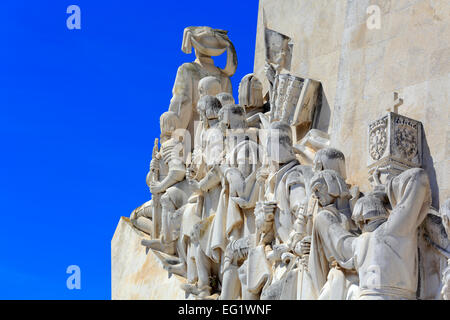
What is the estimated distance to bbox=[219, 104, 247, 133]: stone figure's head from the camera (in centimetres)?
973

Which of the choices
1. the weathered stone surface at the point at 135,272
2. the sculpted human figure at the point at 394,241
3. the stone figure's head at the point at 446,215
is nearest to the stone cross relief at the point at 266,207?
the sculpted human figure at the point at 394,241

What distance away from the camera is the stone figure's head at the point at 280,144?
8633mm

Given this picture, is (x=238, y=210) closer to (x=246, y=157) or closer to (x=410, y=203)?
(x=246, y=157)

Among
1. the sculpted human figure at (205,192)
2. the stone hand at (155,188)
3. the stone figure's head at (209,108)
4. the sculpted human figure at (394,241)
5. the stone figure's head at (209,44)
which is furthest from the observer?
the stone figure's head at (209,44)

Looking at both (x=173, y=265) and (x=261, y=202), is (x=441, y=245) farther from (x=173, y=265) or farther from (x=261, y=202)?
(x=173, y=265)

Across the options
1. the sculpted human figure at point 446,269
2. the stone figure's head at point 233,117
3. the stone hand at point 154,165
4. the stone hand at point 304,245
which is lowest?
the sculpted human figure at point 446,269

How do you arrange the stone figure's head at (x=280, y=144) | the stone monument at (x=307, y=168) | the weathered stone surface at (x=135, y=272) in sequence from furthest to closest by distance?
the weathered stone surface at (x=135, y=272)
the stone figure's head at (x=280, y=144)
the stone monument at (x=307, y=168)

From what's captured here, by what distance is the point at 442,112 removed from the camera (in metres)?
7.55

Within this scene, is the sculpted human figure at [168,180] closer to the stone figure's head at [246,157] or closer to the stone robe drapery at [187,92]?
the stone robe drapery at [187,92]

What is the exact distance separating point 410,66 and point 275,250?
1.89 meters

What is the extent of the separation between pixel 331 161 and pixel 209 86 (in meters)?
3.44
